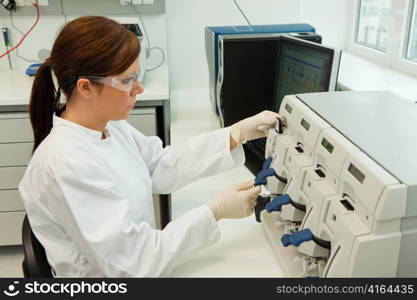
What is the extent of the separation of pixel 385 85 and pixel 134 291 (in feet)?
5.01

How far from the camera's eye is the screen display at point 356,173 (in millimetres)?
653

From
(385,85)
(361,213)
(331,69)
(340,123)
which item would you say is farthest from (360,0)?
(361,213)

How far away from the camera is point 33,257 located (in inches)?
37.1

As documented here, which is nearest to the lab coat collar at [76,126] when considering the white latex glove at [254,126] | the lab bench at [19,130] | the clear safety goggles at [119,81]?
the clear safety goggles at [119,81]

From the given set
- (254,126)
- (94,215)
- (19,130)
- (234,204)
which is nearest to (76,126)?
(94,215)

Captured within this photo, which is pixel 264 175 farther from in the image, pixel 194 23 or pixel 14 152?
pixel 194 23

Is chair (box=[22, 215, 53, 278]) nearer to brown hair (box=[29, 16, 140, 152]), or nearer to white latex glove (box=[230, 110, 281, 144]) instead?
brown hair (box=[29, 16, 140, 152])

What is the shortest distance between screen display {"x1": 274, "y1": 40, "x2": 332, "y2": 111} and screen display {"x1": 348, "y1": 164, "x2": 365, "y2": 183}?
51 centimetres

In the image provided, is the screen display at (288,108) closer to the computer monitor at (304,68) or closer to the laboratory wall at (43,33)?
the computer monitor at (304,68)

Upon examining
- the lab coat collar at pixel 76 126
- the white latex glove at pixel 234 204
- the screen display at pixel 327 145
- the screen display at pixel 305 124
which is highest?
the screen display at pixel 305 124

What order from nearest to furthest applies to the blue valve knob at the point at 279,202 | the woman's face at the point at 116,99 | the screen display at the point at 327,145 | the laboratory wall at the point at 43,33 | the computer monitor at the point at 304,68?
the screen display at the point at 327,145, the blue valve knob at the point at 279,202, the woman's face at the point at 116,99, the computer monitor at the point at 304,68, the laboratory wall at the point at 43,33

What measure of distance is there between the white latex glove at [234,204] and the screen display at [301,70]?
0.40m

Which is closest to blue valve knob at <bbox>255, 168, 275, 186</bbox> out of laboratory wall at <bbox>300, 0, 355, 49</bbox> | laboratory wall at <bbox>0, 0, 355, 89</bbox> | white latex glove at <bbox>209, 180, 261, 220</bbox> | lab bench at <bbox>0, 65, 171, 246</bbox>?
A: white latex glove at <bbox>209, 180, 261, 220</bbox>

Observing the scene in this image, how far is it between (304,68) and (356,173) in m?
0.70
